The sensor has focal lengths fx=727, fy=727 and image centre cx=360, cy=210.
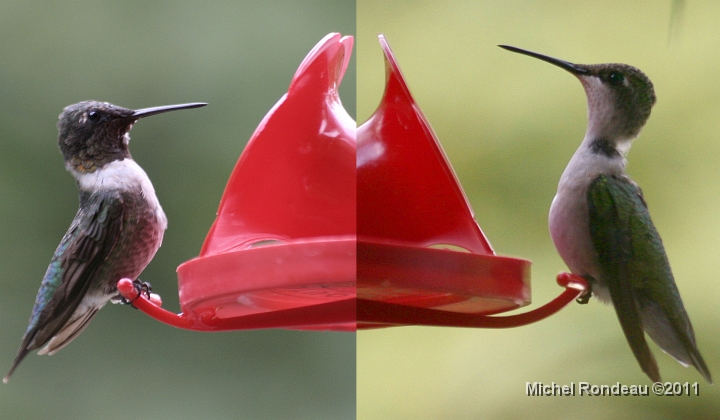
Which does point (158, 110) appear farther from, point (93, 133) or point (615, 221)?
point (615, 221)

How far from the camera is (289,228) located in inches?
48.1

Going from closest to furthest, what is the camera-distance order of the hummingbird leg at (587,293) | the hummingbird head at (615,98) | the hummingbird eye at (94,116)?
the hummingbird leg at (587,293)
the hummingbird head at (615,98)
the hummingbird eye at (94,116)

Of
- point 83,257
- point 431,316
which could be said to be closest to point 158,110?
point 83,257

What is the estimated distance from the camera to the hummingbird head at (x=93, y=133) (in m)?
1.95

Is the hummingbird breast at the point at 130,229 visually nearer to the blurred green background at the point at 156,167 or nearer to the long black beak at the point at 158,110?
the long black beak at the point at 158,110

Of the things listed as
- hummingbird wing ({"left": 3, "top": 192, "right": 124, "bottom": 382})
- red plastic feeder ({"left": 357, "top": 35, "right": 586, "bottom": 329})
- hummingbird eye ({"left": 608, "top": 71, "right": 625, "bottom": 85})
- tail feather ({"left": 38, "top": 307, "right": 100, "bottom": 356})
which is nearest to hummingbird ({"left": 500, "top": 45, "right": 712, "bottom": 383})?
hummingbird eye ({"left": 608, "top": 71, "right": 625, "bottom": 85})

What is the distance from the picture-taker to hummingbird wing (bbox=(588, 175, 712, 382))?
1.72m

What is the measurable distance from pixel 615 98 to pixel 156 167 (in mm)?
3010

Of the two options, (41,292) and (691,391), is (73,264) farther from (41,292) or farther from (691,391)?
(691,391)

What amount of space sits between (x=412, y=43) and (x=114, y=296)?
228 cm

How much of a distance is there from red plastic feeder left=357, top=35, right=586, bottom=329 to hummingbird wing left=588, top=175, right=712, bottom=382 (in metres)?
0.39

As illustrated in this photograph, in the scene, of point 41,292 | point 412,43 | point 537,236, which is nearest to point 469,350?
point 537,236

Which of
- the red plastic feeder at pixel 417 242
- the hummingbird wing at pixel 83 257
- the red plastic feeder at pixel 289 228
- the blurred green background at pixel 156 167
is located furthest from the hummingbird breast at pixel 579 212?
the blurred green background at pixel 156 167

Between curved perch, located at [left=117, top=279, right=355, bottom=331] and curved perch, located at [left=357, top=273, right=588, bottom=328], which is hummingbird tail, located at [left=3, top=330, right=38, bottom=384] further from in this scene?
curved perch, located at [left=357, top=273, right=588, bottom=328]
